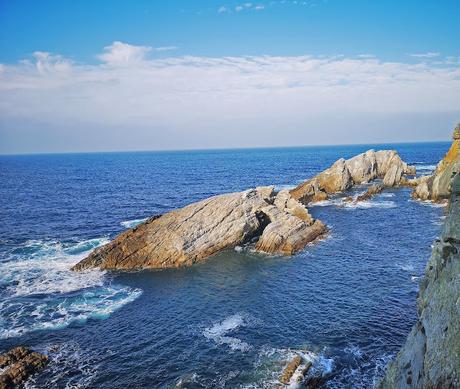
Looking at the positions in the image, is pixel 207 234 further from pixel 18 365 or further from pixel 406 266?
pixel 18 365

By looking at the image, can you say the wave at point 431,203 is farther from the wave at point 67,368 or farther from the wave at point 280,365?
the wave at point 67,368

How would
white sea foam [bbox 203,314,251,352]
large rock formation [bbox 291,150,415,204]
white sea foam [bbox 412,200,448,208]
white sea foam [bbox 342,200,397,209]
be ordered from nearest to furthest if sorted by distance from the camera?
white sea foam [bbox 203,314,251,352] → white sea foam [bbox 412,200,448,208] → white sea foam [bbox 342,200,397,209] → large rock formation [bbox 291,150,415,204]

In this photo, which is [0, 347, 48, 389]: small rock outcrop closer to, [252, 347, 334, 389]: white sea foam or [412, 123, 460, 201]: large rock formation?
[252, 347, 334, 389]: white sea foam

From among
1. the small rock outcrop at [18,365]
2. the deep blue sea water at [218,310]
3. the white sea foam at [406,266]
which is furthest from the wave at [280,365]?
the white sea foam at [406,266]

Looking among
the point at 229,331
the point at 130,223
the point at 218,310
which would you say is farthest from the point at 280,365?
the point at 130,223

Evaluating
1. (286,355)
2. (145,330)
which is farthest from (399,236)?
(145,330)

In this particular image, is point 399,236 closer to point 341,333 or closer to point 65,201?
point 341,333

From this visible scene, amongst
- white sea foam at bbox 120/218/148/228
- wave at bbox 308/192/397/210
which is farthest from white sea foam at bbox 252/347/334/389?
wave at bbox 308/192/397/210
